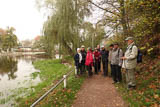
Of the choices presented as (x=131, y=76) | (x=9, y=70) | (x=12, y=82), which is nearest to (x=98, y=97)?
(x=131, y=76)

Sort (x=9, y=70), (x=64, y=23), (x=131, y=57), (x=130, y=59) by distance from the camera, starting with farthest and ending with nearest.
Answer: (x=9, y=70), (x=64, y=23), (x=130, y=59), (x=131, y=57)

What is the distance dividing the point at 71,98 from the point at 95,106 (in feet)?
3.32

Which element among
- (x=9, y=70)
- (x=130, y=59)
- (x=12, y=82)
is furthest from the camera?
(x=9, y=70)

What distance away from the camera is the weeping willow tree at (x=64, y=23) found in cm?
1259

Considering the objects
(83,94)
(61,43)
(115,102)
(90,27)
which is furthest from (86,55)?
(61,43)

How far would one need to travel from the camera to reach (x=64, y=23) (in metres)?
12.8

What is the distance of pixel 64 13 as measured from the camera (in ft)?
41.3

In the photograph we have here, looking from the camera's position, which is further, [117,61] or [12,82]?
[12,82]

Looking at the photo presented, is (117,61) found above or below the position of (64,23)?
below

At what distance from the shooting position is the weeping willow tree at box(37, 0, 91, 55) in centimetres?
1259

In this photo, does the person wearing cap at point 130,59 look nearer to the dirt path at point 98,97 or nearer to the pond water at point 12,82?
the dirt path at point 98,97

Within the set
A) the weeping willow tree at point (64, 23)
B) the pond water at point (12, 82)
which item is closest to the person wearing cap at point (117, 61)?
the pond water at point (12, 82)

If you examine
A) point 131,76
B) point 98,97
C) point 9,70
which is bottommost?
point 9,70

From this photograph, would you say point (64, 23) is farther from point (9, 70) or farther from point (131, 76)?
point (131, 76)
